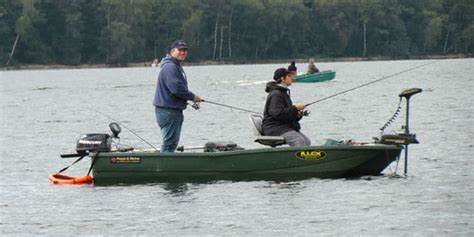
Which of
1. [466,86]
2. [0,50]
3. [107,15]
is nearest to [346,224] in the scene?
[466,86]

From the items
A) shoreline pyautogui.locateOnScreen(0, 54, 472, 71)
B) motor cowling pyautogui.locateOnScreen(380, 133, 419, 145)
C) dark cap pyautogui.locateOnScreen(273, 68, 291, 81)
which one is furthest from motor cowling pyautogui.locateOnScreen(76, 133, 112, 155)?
shoreline pyautogui.locateOnScreen(0, 54, 472, 71)

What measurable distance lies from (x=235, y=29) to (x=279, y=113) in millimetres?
125460

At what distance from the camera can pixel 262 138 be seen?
19.6 meters

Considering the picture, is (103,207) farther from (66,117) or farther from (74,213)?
(66,117)

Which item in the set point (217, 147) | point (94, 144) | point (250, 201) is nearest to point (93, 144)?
point (94, 144)

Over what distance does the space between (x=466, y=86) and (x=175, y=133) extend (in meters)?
48.5

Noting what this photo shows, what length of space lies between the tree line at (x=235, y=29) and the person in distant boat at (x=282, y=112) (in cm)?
11052

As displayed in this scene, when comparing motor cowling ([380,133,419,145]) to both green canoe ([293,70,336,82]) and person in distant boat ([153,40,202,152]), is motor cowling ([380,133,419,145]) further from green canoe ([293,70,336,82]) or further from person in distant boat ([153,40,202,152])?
green canoe ([293,70,336,82])

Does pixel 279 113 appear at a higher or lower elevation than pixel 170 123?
higher

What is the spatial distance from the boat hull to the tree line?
11036cm

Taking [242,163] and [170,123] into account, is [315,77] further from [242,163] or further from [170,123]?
[242,163]

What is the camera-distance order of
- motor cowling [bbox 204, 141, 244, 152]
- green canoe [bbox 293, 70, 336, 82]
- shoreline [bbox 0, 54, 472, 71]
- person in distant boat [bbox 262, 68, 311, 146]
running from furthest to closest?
1. shoreline [bbox 0, 54, 472, 71]
2. green canoe [bbox 293, 70, 336, 82]
3. motor cowling [bbox 204, 141, 244, 152]
4. person in distant boat [bbox 262, 68, 311, 146]

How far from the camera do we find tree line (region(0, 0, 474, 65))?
131375mm

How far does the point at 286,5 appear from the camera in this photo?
14600cm
